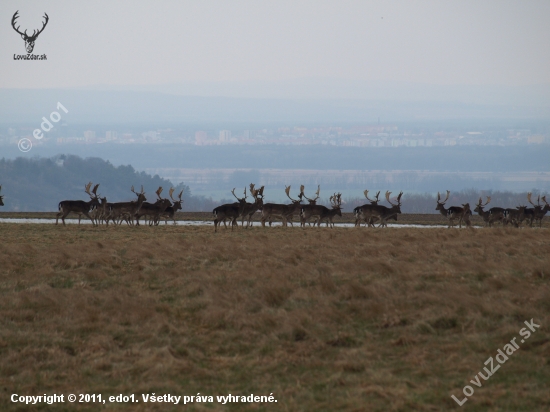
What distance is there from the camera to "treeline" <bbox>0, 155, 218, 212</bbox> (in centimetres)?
16875

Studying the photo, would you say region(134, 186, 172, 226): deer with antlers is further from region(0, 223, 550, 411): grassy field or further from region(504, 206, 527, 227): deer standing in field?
region(504, 206, 527, 227): deer standing in field

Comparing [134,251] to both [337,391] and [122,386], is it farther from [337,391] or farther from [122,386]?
[337,391]

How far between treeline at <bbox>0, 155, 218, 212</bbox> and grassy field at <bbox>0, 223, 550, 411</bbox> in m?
147

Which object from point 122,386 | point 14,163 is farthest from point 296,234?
point 14,163

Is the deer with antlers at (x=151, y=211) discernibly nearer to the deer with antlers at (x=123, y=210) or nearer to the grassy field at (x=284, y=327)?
the deer with antlers at (x=123, y=210)

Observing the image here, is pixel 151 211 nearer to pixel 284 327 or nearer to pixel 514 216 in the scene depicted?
pixel 514 216

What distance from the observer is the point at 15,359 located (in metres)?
10.8

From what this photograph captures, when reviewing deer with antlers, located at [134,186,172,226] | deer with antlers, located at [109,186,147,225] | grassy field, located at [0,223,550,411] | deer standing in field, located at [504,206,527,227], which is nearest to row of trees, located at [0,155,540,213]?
deer with antlers, located at [134,186,172,226]

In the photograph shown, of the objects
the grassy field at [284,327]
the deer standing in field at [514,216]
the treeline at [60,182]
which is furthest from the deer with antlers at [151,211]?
the treeline at [60,182]

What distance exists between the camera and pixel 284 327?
11.8 metres

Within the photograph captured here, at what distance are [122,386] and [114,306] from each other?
381cm

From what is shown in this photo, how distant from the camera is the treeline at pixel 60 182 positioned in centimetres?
16875

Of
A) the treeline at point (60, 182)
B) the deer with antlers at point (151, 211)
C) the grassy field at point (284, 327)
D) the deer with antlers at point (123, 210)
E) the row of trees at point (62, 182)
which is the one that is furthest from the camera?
the treeline at point (60, 182)

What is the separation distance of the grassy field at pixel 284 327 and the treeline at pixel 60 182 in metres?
147
